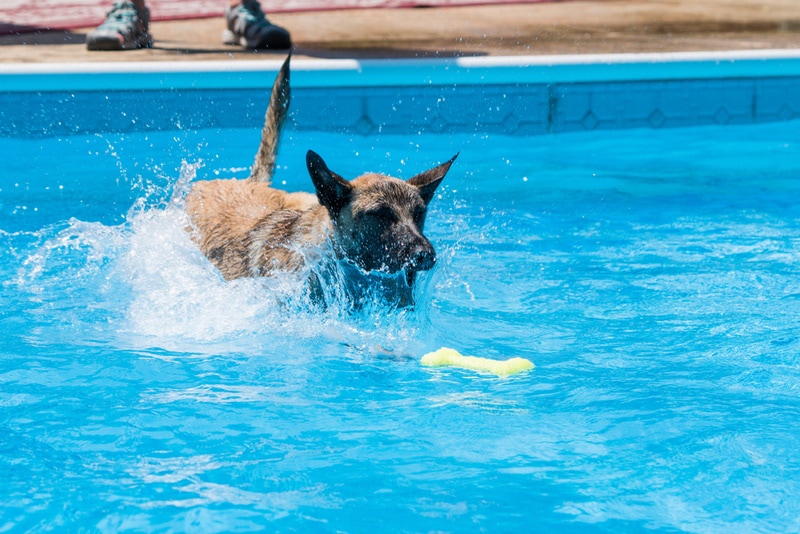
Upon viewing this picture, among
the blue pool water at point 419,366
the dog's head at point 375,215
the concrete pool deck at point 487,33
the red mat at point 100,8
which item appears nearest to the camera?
the blue pool water at point 419,366

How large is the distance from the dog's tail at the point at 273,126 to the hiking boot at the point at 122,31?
324 centimetres

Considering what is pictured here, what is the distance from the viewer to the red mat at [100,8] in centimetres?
1041

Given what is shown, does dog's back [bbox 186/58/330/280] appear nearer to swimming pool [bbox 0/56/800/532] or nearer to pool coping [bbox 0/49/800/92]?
swimming pool [bbox 0/56/800/532]

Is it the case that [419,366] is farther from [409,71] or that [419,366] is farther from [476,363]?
[409,71]

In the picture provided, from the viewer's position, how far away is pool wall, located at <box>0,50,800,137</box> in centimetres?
763

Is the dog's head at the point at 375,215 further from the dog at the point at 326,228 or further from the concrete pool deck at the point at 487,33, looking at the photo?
the concrete pool deck at the point at 487,33

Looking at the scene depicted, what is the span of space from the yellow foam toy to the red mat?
709cm

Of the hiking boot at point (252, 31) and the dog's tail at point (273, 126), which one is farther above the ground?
the hiking boot at point (252, 31)

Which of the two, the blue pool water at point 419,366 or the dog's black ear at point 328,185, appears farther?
the dog's black ear at point 328,185

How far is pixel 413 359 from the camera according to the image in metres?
4.66

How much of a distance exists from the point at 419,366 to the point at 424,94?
3861 millimetres

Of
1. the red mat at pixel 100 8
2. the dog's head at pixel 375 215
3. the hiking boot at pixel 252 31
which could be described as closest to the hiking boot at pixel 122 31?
the hiking boot at pixel 252 31

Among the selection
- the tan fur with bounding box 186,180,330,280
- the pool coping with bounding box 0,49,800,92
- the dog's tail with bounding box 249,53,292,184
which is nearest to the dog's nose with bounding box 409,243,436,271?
the tan fur with bounding box 186,180,330,280

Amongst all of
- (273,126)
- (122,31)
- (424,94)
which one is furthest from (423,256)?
(122,31)
